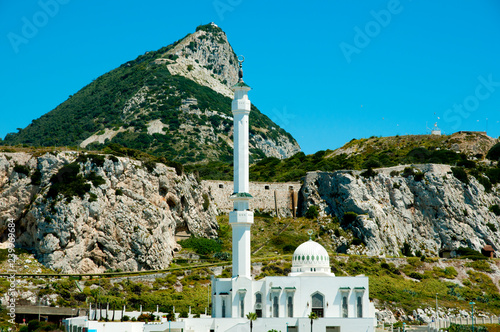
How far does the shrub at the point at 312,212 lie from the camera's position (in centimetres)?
13525

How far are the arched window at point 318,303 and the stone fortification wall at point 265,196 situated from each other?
60.6m

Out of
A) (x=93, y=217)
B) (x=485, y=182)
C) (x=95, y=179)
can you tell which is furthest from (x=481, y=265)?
(x=95, y=179)

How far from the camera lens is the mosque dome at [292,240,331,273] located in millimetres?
86250

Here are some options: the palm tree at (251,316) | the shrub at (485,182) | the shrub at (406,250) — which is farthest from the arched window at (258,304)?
the shrub at (485,182)

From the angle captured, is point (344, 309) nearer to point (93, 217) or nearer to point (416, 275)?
point (416, 275)

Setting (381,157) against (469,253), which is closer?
(469,253)

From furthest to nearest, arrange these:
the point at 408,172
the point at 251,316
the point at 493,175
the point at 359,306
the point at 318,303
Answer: the point at 493,175
the point at 408,172
the point at 359,306
the point at 318,303
the point at 251,316

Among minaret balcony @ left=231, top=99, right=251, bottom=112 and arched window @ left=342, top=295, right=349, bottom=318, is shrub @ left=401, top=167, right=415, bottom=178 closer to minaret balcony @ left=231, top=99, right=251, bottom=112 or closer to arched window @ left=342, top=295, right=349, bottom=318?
minaret balcony @ left=231, top=99, right=251, bottom=112

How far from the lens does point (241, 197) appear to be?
83.9 metres

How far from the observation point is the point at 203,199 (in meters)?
134

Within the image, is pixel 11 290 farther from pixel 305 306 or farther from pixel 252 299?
pixel 305 306

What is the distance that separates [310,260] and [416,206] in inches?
2191

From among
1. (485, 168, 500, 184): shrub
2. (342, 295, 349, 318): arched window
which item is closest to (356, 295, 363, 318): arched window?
(342, 295, 349, 318): arched window

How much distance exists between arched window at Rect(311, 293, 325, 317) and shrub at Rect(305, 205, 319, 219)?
174ft
